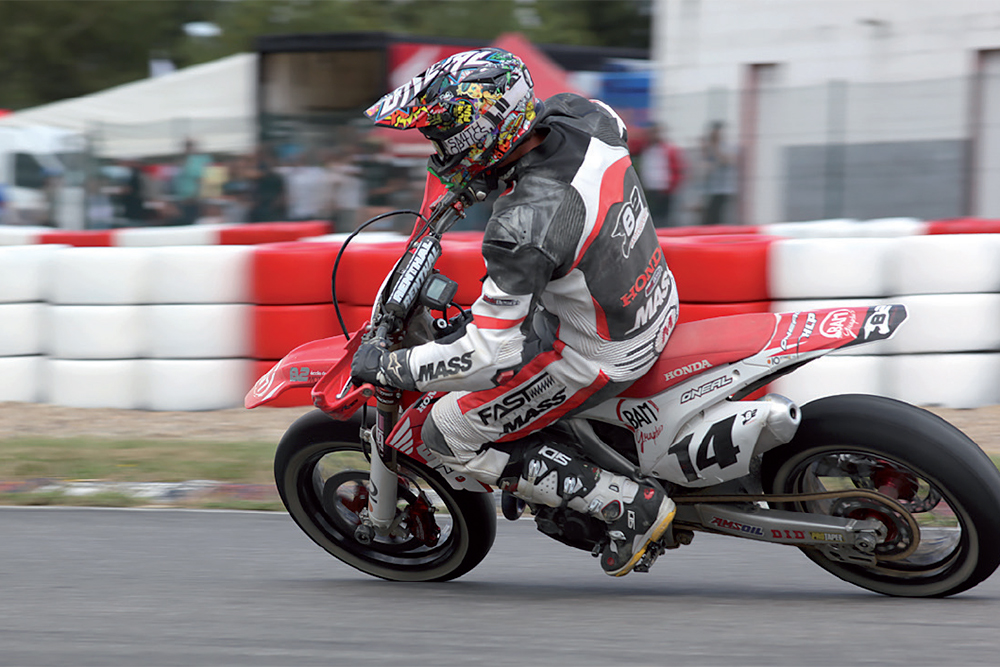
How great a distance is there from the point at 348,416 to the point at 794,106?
30.9ft

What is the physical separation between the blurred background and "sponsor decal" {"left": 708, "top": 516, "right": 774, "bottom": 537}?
8.18m

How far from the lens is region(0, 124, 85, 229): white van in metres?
14.8

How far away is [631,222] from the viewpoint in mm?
3793

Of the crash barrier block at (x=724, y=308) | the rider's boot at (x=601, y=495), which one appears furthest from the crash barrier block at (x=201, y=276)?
the rider's boot at (x=601, y=495)

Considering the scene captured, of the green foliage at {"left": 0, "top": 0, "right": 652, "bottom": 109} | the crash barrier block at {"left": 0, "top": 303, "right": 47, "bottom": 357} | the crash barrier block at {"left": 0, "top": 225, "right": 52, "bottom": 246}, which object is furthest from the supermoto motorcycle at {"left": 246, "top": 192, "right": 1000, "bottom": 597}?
the green foliage at {"left": 0, "top": 0, "right": 652, "bottom": 109}

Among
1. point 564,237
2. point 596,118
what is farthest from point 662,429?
point 596,118

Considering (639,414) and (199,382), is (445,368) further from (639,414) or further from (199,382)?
(199,382)

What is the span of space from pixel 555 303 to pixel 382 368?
57cm

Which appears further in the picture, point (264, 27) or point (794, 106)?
point (264, 27)

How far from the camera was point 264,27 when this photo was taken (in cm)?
3791

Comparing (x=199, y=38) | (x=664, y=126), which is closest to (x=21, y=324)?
(x=664, y=126)

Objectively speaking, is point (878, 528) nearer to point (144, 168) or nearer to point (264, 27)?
point (144, 168)

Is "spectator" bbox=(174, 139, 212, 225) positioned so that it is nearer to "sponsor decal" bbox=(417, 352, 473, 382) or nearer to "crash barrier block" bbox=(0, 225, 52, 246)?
"crash barrier block" bbox=(0, 225, 52, 246)

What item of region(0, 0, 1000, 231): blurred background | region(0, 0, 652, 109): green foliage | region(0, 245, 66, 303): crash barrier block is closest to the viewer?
region(0, 245, 66, 303): crash barrier block
